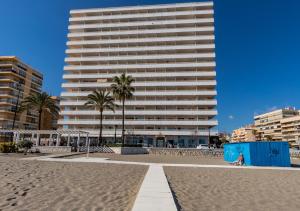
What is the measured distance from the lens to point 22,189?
9.30 m

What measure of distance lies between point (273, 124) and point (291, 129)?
802 inches

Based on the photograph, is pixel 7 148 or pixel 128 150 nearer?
pixel 7 148

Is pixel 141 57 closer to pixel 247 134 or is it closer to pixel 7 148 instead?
pixel 7 148

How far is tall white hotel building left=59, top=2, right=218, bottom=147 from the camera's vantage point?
234ft

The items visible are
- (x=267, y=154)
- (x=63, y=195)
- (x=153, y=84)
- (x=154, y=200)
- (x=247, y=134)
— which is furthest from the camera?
(x=247, y=134)

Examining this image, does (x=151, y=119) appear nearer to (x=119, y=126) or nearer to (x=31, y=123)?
(x=119, y=126)

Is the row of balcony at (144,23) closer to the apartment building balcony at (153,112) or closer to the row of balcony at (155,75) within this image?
the row of balcony at (155,75)

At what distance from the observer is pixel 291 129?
121938 mm

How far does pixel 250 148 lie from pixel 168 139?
4700 cm

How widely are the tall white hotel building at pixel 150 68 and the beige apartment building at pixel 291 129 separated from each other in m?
69.4

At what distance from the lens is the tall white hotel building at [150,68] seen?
7131cm

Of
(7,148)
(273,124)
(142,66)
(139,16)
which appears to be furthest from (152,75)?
(273,124)

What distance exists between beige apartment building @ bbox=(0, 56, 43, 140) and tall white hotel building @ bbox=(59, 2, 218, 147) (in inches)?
813

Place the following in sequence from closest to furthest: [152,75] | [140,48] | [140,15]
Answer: [152,75] < [140,48] < [140,15]
